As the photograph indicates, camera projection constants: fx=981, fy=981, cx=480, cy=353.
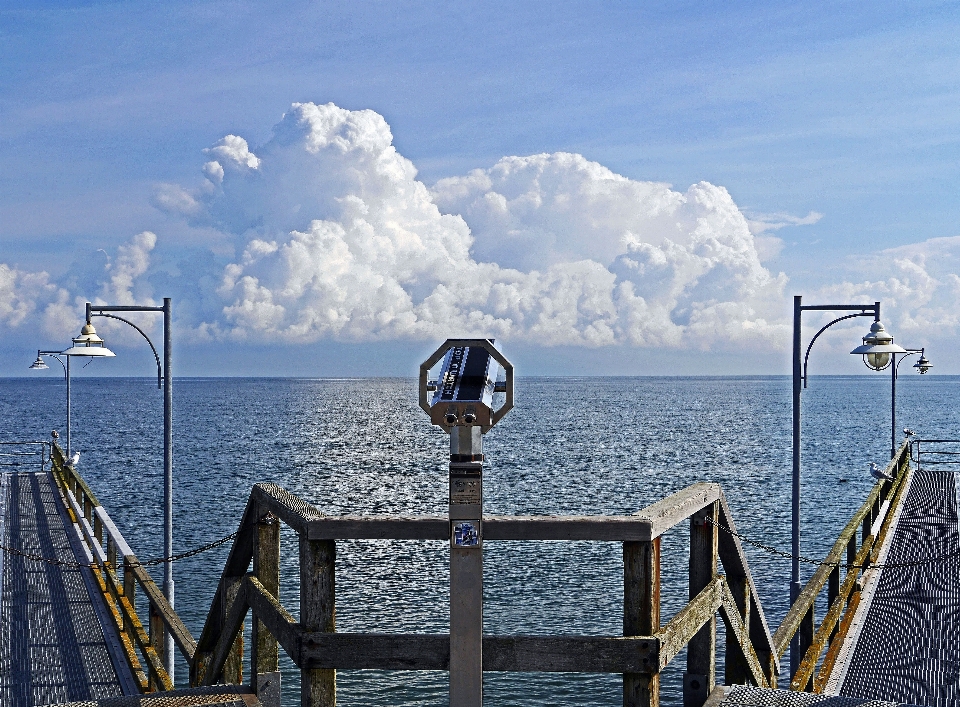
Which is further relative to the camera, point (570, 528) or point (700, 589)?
point (700, 589)

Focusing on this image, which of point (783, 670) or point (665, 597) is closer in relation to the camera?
point (783, 670)

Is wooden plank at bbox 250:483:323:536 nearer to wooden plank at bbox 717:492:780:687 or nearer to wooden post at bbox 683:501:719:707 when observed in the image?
wooden post at bbox 683:501:719:707

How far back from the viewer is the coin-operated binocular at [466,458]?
11.6 ft

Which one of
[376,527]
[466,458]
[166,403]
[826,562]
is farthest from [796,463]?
[466,458]

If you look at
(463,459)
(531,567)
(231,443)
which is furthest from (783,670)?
(231,443)

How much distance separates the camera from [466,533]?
143 inches

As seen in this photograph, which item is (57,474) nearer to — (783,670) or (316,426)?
(783,670)

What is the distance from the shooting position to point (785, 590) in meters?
23.3

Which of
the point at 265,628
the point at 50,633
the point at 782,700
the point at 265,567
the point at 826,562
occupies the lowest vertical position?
the point at 50,633

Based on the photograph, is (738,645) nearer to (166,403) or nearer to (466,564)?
(466,564)

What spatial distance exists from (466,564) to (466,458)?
40cm

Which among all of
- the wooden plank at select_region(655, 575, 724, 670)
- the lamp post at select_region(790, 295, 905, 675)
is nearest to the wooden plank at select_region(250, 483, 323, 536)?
the wooden plank at select_region(655, 575, 724, 670)

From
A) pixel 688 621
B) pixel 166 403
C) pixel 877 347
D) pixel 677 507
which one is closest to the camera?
pixel 677 507

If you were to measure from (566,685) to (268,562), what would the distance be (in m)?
13.4
